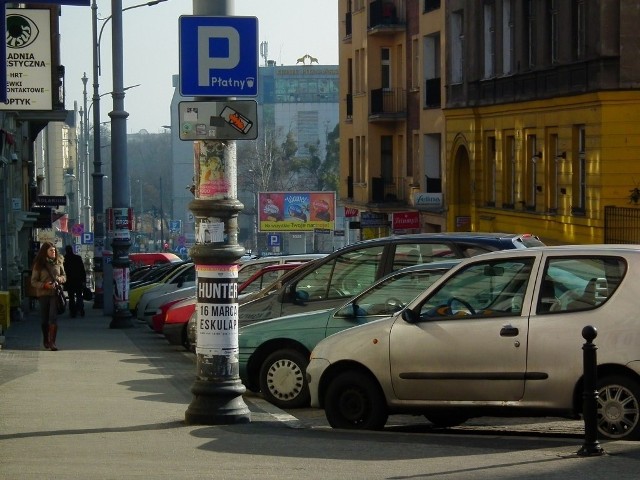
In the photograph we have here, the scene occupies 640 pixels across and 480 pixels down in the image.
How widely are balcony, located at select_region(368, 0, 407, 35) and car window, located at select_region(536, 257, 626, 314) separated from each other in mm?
43949

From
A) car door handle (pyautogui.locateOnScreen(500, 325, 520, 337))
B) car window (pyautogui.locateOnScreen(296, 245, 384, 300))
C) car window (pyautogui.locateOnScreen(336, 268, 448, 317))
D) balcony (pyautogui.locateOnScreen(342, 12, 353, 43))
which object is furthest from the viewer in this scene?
balcony (pyautogui.locateOnScreen(342, 12, 353, 43))

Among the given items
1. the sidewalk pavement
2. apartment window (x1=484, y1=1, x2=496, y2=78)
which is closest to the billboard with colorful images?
apartment window (x1=484, y1=1, x2=496, y2=78)

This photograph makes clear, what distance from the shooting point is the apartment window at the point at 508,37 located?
40750mm

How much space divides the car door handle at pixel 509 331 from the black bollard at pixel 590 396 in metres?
1.32

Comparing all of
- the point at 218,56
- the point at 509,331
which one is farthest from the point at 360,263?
the point at 509,331

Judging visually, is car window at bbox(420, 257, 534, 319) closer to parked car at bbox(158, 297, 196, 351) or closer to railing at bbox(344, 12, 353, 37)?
parked car at bbox(158, 297, 196, 351)

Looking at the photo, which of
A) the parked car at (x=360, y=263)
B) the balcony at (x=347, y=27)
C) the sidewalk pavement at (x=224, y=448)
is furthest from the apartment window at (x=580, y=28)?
the balcony at (x=347, y=27)

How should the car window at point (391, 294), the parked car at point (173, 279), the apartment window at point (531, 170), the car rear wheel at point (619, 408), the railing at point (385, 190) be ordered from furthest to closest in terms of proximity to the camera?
the railing at point (385, 190) < the apartment window at point (531, 170) < the parked car at point (173, 279) < the car window at point (391, 294) < the car rear wheel at point (619, 408)

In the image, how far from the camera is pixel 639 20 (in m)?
32.6

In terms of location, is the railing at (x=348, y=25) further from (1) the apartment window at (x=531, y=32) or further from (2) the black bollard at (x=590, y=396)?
(2) the black bollard at (x=590, y=396)

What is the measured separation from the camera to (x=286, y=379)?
14883 mm

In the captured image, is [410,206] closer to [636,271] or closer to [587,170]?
[587,170]

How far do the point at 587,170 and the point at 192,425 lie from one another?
2350 centimetres

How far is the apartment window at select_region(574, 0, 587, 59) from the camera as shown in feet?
111
